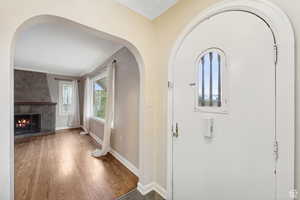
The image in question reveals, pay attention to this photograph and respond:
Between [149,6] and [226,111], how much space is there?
1520 mm

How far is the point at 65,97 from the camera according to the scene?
5559 millimetres

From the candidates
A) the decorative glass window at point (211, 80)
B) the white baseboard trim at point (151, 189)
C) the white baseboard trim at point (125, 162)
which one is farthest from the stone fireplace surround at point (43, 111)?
the decorative glass window at point (211, 80)

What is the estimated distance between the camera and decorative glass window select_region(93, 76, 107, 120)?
3.94m

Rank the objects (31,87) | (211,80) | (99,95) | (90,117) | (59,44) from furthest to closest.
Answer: (90,117) → (31,87) → (99,95) → (59,44) → (211,80)

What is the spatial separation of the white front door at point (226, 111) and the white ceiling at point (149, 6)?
60 cm

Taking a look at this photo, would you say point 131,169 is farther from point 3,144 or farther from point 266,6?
point 266,6

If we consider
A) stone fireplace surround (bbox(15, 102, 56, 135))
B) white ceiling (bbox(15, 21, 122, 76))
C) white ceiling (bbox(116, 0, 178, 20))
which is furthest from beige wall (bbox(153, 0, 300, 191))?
stone fireplace surround (bbox(15, 102, 56, 135))

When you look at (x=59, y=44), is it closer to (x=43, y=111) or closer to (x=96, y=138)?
(x=96, y=138)

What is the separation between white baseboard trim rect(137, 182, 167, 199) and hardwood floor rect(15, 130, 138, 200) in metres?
0.19

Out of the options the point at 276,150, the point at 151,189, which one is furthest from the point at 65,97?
the point at 276,150

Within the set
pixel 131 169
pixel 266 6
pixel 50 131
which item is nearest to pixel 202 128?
pixel 266 6

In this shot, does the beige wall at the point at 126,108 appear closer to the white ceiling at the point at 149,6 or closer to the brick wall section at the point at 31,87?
the white ceiling at the point at 149,6

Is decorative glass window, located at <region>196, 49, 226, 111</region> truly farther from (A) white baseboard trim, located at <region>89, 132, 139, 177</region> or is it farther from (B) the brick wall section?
(B) the brick wall section

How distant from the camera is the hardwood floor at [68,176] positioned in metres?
Result: 1.62
